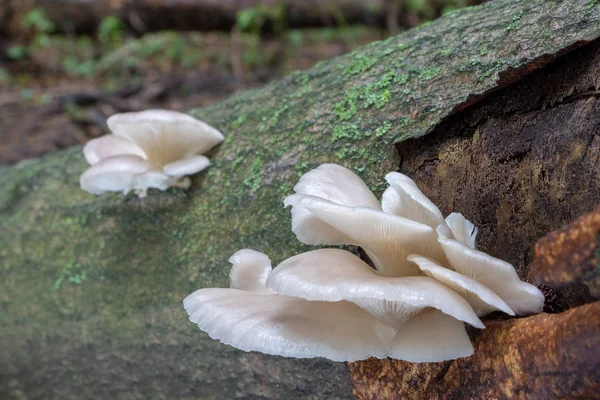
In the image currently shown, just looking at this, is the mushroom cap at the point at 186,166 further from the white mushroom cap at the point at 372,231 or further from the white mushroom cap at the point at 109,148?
the white mushroom cap at the point at 372,231

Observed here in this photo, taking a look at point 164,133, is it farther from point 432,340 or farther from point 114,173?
point 432,340

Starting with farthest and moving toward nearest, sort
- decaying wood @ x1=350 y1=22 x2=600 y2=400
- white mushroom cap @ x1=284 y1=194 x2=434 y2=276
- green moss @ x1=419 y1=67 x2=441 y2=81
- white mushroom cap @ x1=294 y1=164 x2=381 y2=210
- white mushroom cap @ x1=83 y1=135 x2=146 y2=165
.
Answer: white mushroom cap @ x1=83 y1=135 x2=146 y2=165, green moss @ x1=419 y1=67 x2=441 y2=81, white mushroom cap @ x1=294 y1=164 x2=381 y2=210, white mushroom cap @ x1=284 y1=194 x2=434 y2=276, decaying wood @ x1=350 y1=22 x2=600 y2=400

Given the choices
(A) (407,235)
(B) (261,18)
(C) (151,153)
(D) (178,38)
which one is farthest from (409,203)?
(D) (178,38)

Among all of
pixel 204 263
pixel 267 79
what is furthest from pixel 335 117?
pixel 267 79

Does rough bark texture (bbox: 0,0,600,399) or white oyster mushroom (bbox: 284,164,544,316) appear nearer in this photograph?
white oyster mushroom (bbox: 284,164,544,316)

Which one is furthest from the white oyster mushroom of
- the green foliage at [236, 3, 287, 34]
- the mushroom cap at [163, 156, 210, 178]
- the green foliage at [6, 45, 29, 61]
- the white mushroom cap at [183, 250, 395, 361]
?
the green foliage at [6, 45, 29, 61]

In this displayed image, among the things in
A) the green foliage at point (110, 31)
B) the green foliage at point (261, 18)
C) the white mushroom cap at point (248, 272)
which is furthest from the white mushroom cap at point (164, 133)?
the green foliage at point (110, 31)

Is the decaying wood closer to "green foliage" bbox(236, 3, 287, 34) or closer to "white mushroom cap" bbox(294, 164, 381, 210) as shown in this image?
"white mushroom cap" bbox(294, 164, 381, 210)
